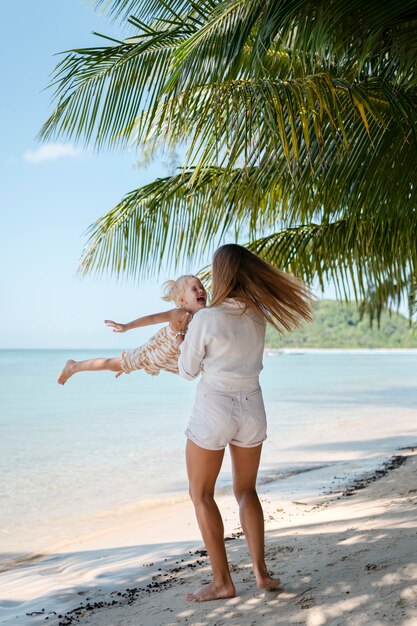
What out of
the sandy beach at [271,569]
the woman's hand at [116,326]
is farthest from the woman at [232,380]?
the woman's hand at [116,326]

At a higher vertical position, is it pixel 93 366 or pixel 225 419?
pixel 93 366

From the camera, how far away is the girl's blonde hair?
430 centimetres

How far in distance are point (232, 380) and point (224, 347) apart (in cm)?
17

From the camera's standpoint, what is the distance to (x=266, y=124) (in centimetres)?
535

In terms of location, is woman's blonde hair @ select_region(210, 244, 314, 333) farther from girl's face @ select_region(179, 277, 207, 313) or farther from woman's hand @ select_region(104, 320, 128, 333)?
woman's hand @ select_region(104, 320, 128, 333)

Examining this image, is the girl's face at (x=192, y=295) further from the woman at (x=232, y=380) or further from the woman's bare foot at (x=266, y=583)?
the woman's bare foot at (x=266, y=583)

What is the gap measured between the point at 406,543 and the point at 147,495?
6.35m

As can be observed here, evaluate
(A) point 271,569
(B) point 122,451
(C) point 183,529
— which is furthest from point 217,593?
(B) point 122,451

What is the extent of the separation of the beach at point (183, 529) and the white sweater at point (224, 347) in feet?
3.77

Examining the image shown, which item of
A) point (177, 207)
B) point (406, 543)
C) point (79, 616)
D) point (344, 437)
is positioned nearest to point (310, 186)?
point (177, 207)

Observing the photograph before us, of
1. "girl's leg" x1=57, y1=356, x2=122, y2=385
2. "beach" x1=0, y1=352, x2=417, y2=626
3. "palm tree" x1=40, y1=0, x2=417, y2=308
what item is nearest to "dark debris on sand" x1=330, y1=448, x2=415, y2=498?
"beach" x1=0, y1=352, x2=417, y2=626

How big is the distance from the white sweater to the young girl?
0.49m

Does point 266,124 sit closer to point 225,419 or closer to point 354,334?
point 225,419

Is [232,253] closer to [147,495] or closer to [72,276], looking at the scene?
[72,276]
